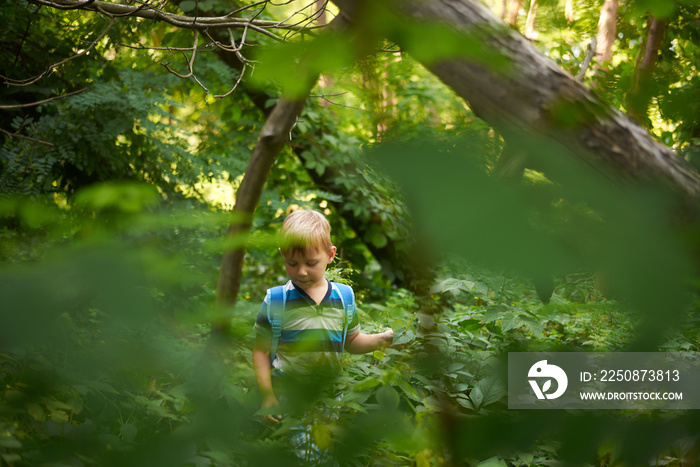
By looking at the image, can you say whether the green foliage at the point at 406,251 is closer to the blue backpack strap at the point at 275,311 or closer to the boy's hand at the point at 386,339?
the blue backpack strap at the point at 275,311

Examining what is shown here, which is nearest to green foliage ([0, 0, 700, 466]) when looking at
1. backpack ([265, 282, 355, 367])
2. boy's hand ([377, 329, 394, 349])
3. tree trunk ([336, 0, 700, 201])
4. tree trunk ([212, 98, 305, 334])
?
tree trunk ([336, 0, 700, 201])

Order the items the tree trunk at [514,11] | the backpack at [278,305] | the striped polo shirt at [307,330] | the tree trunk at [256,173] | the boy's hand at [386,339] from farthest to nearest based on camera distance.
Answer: the boy's hand at [386,339], the backpack at [278,305], the tree trunk at [256,173], the tree trunk at [514,11], the striped polo shirt at [307,330]

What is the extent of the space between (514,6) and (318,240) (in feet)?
3.40

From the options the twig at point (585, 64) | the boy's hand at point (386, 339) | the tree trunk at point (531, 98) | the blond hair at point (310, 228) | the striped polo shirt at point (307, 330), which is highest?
the twig at point (585, 64)

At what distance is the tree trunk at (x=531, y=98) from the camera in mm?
548

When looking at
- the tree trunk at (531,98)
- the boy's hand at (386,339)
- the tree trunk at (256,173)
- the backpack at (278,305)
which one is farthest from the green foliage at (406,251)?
the boy's hand at (386,339)

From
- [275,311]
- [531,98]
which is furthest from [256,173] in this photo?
[531,98]

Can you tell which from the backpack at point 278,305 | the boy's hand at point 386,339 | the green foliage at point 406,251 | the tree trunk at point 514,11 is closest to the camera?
the green foliage at point 406,251

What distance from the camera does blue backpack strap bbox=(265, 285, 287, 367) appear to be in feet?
5.46

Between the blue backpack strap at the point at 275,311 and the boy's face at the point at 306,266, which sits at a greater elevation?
the boy's face at the point at 306,266

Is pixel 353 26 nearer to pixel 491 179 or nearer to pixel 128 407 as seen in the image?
pixel 491 179

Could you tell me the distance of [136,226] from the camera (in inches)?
31.9

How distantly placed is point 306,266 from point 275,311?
195 millimetres

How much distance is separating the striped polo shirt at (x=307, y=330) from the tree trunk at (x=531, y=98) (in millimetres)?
385
